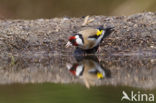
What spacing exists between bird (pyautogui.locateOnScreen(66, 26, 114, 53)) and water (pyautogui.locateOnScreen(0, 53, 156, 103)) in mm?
207

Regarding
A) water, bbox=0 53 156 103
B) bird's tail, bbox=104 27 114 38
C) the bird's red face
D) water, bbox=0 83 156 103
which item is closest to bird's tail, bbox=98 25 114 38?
bird's tail, bbox=104 27 114 38

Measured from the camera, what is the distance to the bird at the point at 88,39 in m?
9.37

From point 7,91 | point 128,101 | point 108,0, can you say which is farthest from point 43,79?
point 108,0

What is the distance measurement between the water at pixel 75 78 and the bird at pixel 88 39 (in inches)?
8.1

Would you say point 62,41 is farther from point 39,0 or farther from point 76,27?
point 39,0

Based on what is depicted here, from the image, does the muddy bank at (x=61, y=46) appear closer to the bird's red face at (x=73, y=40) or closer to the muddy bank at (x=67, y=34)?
the muddy bank at (x=67, y=34)

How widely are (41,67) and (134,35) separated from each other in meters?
2.30

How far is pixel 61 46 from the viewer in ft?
33.0

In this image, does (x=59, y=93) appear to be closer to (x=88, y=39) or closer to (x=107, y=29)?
(x=88, y=39)

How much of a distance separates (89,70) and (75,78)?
550mm

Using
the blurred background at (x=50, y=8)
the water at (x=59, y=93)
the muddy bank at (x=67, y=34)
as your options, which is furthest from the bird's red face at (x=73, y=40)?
the blurred background at (x=50, y=8)

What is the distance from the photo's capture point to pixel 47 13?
49.9ft

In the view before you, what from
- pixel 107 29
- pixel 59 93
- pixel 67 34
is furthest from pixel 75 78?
pixel 67 34

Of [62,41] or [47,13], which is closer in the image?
[62,41]
